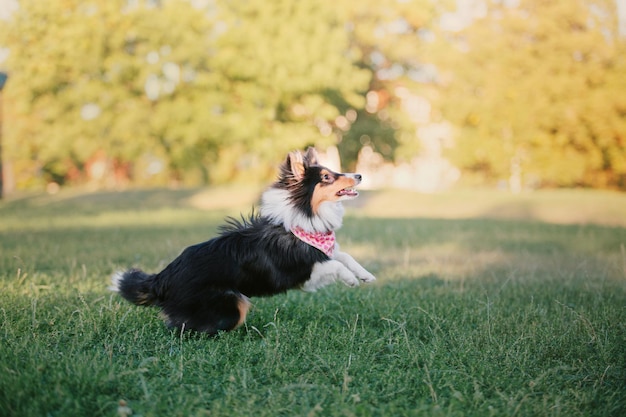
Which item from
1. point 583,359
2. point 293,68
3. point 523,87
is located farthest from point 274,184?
point 523,87

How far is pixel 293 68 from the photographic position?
2266cm

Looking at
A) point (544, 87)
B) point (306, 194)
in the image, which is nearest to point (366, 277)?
point (306, 194)

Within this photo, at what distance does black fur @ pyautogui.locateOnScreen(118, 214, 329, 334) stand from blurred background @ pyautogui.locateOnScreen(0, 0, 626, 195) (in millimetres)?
18726

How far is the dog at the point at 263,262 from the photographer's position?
4332mm

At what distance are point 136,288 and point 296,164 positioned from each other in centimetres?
167

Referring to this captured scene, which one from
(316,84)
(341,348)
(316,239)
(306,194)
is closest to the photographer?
(341,348)

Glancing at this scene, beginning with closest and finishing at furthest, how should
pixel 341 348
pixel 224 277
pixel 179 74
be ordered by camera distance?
1. pixel 341 348
2. pixel 224 277
3. pixel 179 74

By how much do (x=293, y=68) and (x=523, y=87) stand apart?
462 inches

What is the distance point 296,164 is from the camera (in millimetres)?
4672

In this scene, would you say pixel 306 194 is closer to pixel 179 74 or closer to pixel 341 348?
pixel 341 348

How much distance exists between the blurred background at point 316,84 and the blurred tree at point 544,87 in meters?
0.08

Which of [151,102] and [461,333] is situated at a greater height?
[151,102]

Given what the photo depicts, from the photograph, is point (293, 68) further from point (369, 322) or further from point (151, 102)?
point (369, 322)

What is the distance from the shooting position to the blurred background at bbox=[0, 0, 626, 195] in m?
23.0
